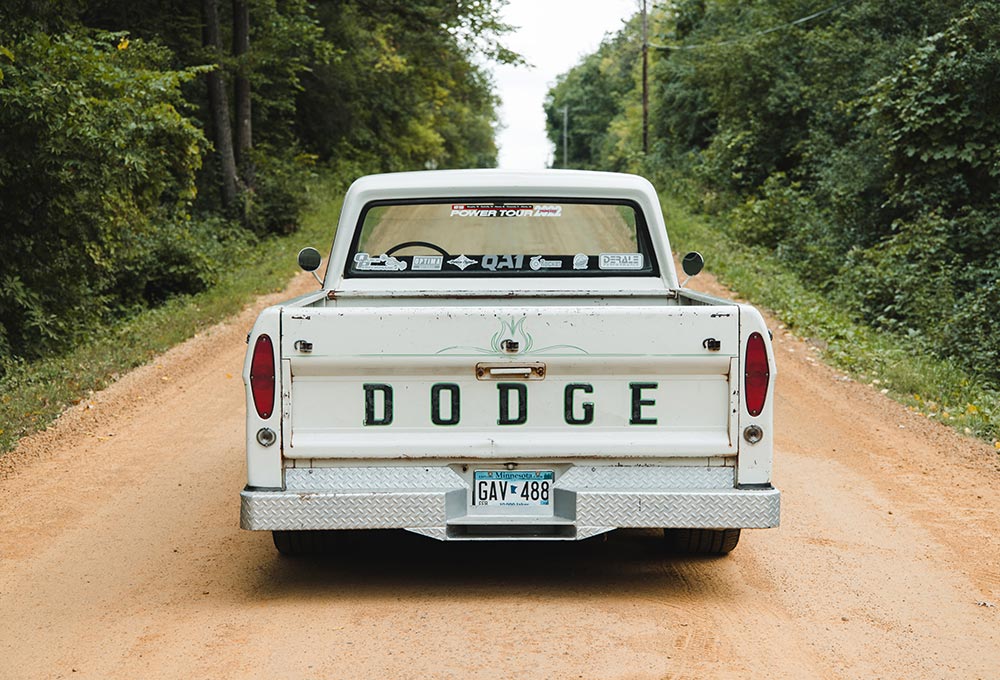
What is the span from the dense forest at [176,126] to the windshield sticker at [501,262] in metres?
5.96

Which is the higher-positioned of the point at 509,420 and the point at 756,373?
the point at 756,373

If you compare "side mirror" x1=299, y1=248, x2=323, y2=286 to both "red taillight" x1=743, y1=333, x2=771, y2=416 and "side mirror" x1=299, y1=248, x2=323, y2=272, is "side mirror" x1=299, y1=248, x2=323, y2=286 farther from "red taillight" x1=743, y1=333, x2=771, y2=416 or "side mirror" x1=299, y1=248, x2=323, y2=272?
"red taillight" x1=743, y1=333, x2=771, y2=416

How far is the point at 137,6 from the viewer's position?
77.5ft

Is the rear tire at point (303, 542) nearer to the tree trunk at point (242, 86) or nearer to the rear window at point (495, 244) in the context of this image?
the rear window at point (495, 244)

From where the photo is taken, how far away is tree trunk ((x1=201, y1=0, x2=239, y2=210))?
2384 cm

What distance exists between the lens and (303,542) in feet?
18.2

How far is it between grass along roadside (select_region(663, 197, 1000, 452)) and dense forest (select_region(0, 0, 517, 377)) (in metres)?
8.12

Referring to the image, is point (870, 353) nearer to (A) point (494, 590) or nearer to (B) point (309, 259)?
(B) point (309, 259)

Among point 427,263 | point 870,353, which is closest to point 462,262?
point 427,263

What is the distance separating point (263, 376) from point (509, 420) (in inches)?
42.2

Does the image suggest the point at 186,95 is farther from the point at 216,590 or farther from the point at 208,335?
the point at 216,590

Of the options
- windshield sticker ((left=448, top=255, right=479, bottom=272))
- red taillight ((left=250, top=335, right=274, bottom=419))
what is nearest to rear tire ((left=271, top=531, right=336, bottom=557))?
red taillight ((left=250, top=335, right=274, bottom=419))

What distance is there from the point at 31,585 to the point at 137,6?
20492mm

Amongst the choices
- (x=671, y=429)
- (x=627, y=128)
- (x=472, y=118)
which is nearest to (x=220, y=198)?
(x=671, y=429)
